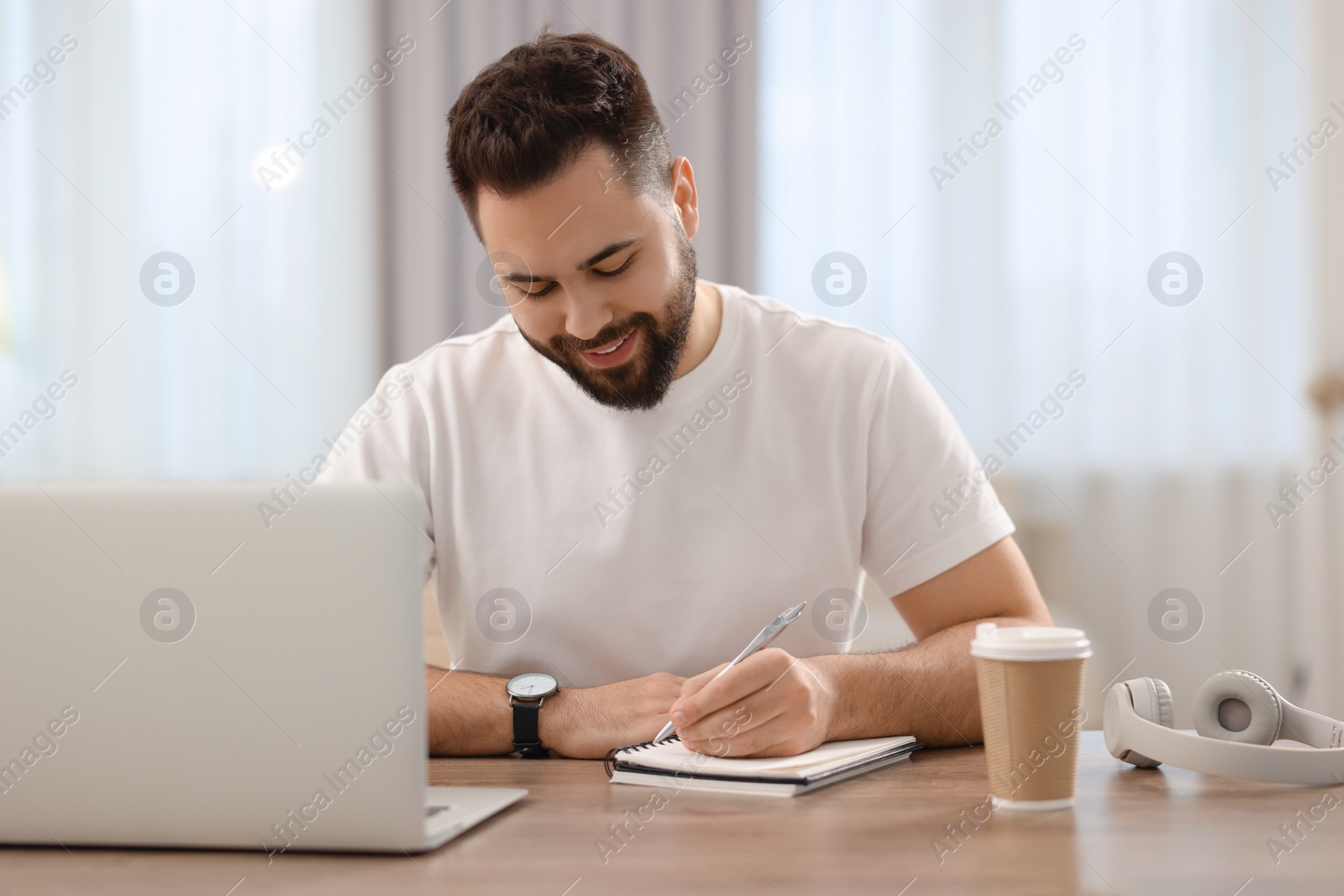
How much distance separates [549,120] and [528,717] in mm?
694

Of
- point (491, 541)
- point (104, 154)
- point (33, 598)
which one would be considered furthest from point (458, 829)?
point (104, 154)

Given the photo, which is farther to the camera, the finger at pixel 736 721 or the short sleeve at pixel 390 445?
the short sleeve at pixel 390 445

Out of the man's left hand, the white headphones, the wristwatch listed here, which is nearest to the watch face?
the wristwatch

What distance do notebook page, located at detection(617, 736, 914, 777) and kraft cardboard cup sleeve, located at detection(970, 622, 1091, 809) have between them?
16cm

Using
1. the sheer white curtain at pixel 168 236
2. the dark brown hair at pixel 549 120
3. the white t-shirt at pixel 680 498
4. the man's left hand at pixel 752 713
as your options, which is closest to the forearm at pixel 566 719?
the man's left hand at pixel 752 713

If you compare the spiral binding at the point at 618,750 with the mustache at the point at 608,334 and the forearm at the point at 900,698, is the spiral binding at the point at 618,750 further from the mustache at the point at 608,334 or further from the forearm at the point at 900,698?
the mustache at the point at 608,334

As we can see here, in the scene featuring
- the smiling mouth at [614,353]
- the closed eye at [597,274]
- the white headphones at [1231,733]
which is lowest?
the white headphones at [1231,733]

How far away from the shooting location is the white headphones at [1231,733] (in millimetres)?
867

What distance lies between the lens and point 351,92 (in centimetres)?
324

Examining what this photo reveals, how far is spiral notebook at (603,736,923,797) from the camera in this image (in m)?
0.86

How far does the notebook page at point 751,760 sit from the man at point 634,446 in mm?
295

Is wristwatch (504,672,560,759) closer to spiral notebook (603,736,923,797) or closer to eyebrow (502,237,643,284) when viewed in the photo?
spiral notebook (603,736,923,797)

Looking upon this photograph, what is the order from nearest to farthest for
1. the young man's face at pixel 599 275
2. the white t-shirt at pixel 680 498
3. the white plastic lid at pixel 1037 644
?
the white plastic lid at pixel 1037 644 → the young man's face at pixel 599 275 → the white t-shirt at pixel 680 498

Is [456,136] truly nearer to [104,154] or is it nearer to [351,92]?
[351,92]
